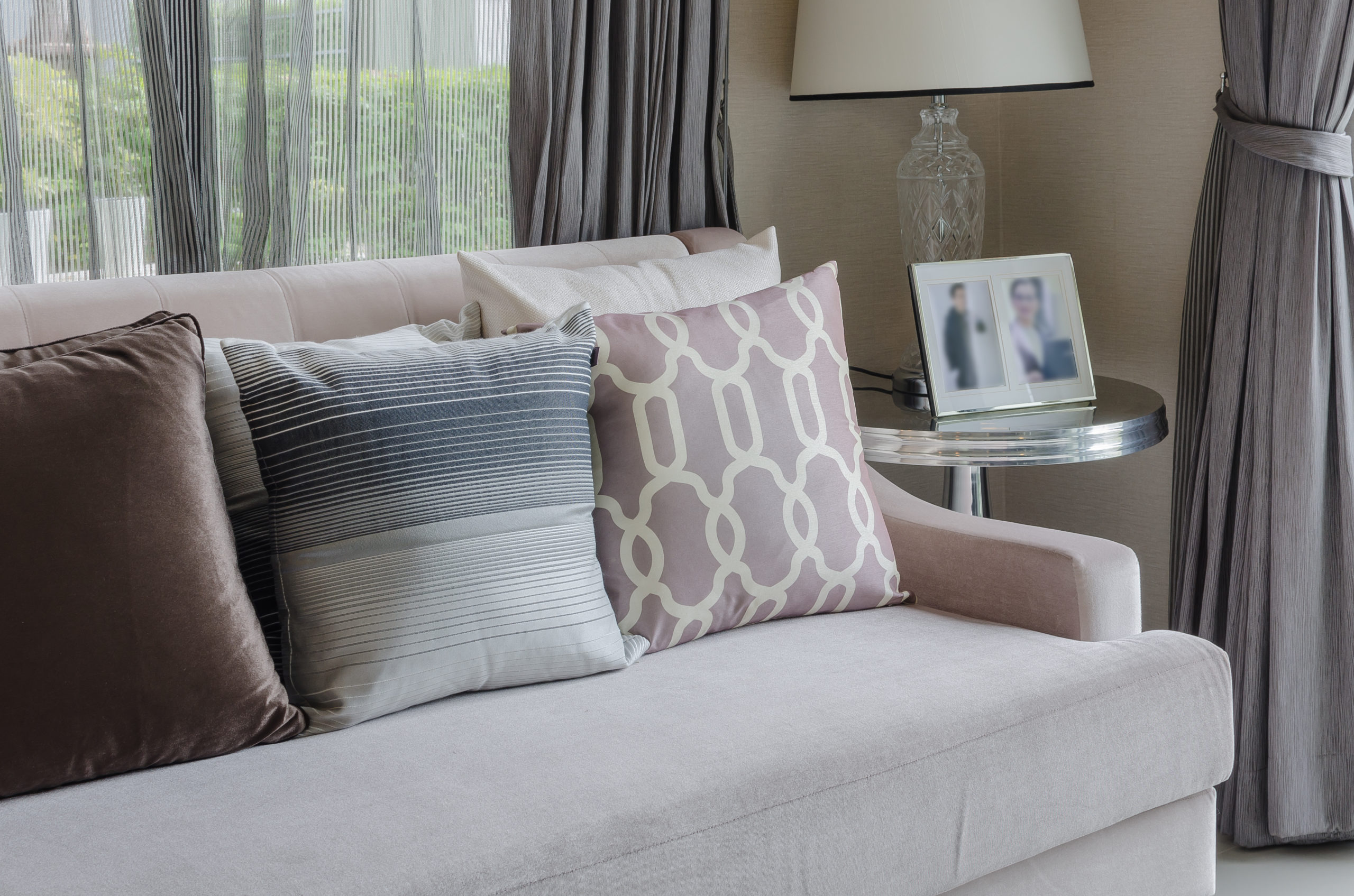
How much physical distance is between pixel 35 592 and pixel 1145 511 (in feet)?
6.80

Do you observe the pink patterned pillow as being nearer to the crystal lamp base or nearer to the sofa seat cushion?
the sofa seat cushion

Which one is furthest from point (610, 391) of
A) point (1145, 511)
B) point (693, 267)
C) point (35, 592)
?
point (1145, 511)

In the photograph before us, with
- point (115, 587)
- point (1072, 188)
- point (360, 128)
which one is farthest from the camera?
point (1072, 188)

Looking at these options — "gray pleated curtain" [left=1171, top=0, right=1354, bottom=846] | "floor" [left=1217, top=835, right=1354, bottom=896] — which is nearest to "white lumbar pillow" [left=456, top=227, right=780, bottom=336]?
"gray pleated curtain" [left=1171, top=0, right=1354, bottom=846]

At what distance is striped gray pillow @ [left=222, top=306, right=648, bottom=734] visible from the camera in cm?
125

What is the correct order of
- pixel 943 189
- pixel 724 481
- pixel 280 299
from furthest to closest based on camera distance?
1. pixel 943 189
2. pixel 280 299
3. pixel 724 481

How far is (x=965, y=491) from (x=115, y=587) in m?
1.37

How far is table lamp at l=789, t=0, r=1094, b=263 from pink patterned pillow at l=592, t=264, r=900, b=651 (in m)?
0.68

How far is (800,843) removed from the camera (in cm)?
112

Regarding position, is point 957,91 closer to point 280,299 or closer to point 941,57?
point 941,57

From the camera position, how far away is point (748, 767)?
44.4 inches

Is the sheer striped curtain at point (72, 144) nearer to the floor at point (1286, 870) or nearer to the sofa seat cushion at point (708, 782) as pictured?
the sofa seat cushion at point (708, 782)

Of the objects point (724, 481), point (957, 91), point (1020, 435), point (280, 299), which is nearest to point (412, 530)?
point (724, 481)

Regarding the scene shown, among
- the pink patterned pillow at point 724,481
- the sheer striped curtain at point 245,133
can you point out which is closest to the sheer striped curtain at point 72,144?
the sheer striped curtain at point 245,133
